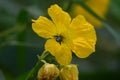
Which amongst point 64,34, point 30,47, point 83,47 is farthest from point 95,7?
point 83,47

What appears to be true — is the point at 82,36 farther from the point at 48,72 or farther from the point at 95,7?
the point at 95,7

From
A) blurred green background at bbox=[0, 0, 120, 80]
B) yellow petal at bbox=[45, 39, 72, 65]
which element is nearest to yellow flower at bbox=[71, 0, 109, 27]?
blurred green background at bbox=[0, 0, 120, 80]

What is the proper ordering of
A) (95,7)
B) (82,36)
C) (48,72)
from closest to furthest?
(48,72)
(82,36)
(95,7)

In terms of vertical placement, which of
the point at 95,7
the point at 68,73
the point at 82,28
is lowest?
the point at 95,7

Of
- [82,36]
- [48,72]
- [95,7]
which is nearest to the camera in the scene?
[48,72]

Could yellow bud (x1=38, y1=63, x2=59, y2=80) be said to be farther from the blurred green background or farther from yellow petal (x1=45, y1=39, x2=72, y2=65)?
the blurred green background

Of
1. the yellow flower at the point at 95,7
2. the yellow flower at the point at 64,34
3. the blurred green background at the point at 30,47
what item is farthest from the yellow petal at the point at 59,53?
the yellow flower at the point at 95,7

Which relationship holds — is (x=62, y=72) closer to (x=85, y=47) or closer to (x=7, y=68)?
(x=85, y=47)
